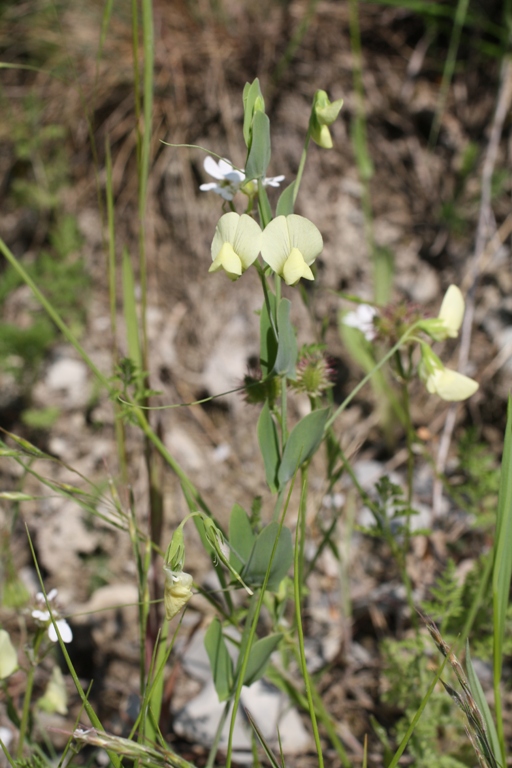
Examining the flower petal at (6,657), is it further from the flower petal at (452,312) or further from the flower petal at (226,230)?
the flower petal at (452,312)

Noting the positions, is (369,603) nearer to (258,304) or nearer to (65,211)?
(258,304)

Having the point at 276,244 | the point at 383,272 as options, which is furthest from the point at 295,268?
the point at 383,272

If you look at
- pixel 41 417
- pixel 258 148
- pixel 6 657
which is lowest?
pixel 41 417

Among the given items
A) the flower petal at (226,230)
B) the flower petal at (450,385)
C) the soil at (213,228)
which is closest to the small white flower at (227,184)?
the flower petal at (226,230)

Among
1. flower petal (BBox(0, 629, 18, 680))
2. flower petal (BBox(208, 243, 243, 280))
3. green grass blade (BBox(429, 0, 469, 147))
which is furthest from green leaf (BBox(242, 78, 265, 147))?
green grass blade (BBox(429, 0, 469, 147))

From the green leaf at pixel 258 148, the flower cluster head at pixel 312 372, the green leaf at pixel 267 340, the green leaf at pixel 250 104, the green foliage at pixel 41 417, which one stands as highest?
the green leaf at pixel 250 104

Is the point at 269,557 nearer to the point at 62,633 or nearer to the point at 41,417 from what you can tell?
the point at 62,633
